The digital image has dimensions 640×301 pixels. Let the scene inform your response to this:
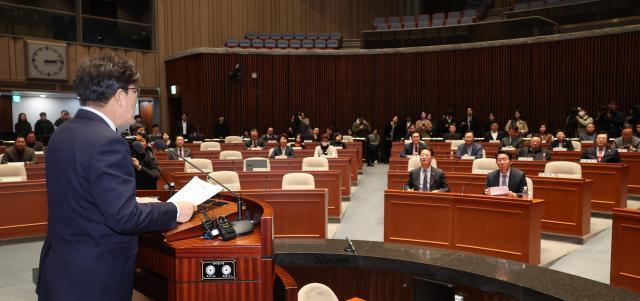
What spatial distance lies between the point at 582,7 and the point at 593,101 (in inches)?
102

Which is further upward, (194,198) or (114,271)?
(194,198)

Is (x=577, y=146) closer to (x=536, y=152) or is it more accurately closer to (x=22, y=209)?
(x=536, y=152)

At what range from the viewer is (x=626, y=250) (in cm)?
424

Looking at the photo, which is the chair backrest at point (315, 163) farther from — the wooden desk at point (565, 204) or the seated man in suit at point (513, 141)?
the seated man in suit at point (513, 141)

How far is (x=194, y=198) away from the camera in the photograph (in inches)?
76.8

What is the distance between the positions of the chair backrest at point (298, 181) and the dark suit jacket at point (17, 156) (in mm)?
5072

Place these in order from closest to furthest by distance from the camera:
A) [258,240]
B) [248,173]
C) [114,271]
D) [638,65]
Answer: [114,271] < [258,240] < [248,173] < [638,65]

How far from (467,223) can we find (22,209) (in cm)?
557

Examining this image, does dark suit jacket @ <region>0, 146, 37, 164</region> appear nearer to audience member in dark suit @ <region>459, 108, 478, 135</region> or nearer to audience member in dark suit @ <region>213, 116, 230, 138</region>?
audience member in dark suit @ <region>213, 116, 230, 138</region>

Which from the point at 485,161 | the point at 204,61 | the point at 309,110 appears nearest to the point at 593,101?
the point at 485,161

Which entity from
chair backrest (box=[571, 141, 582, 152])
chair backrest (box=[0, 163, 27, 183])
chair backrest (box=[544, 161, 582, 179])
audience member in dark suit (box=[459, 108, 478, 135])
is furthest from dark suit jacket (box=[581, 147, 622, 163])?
chair backrest (box=[0, 163, 27, 183])

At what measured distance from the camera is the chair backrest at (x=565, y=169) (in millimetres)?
6668

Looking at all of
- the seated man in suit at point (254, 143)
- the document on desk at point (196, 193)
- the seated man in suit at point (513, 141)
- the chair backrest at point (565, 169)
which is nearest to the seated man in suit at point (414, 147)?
the seated man in suit at point (513, 141)

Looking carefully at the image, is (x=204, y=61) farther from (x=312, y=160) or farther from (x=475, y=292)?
(x=475, y=292)
